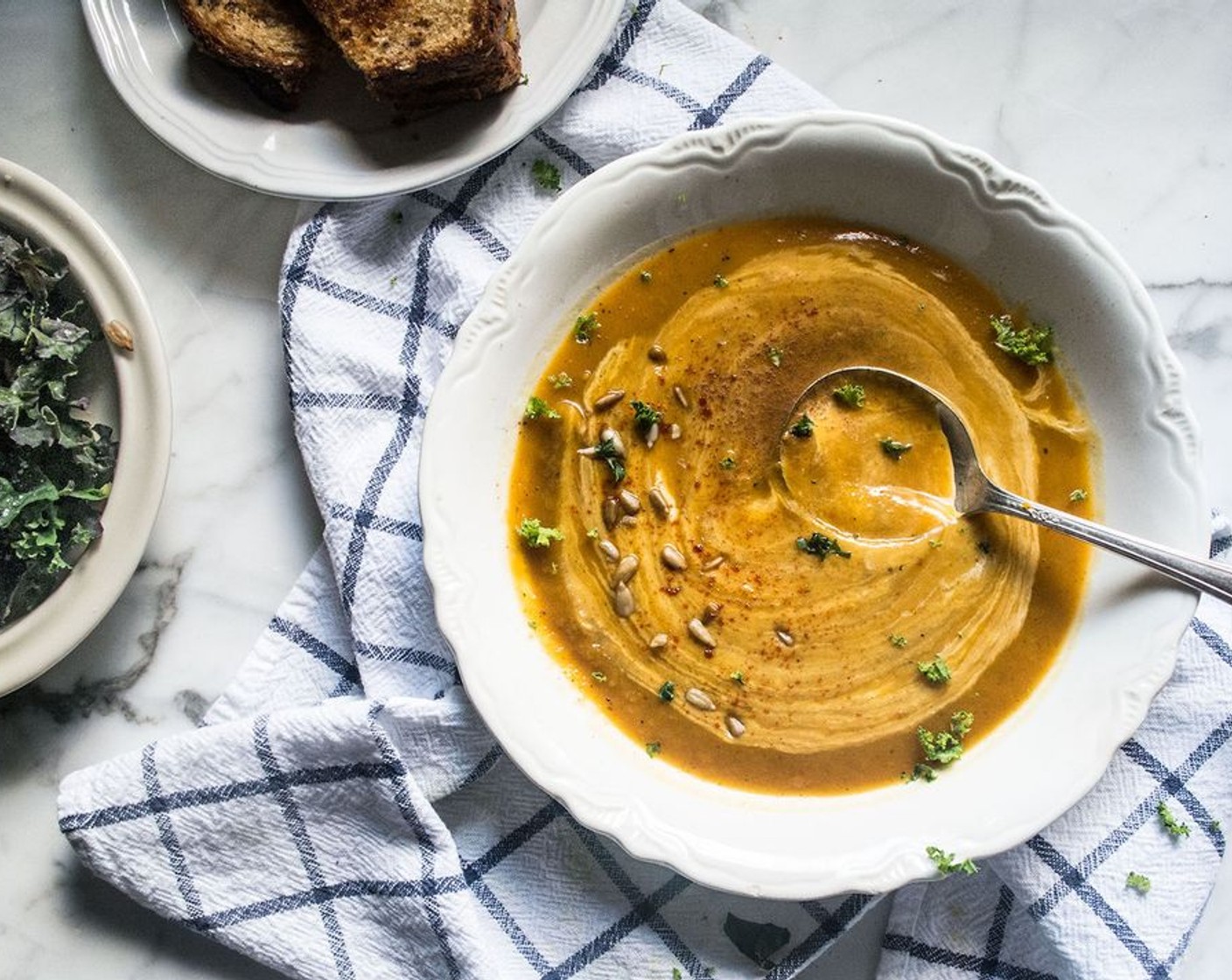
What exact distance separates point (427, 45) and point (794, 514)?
1673 mm

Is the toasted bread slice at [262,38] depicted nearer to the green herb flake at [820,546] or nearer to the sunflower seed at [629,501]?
the sunflower seed at [629,501]

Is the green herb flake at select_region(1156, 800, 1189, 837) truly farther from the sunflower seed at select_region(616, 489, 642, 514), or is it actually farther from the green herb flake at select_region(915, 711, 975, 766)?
the sunflower seed at select_region(616, 489, 642, 514)

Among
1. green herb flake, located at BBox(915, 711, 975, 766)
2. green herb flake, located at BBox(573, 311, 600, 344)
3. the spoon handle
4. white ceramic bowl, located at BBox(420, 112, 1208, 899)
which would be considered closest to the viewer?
the spoon handle

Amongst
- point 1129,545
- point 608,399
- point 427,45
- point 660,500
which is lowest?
point 660,500

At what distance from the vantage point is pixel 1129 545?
3.09m

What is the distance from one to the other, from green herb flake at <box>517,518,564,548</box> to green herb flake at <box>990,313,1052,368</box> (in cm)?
135

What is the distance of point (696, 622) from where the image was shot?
131 inches

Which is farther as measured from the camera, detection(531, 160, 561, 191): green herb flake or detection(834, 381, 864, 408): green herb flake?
detection(531, 160, 561, 191): green herb flake

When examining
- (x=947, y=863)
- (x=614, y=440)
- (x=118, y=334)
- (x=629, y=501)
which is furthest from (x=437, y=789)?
(x=118, y=334)

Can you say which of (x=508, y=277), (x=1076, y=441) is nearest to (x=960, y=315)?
(x=1076, y=441)

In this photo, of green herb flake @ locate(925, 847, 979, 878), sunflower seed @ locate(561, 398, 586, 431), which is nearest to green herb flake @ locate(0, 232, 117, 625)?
sunflower seed @ locate(561, 398, 586, 431)

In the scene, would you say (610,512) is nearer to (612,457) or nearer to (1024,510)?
(612,457)

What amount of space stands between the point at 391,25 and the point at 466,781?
218 cm

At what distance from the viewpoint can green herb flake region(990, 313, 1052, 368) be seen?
3.30m
